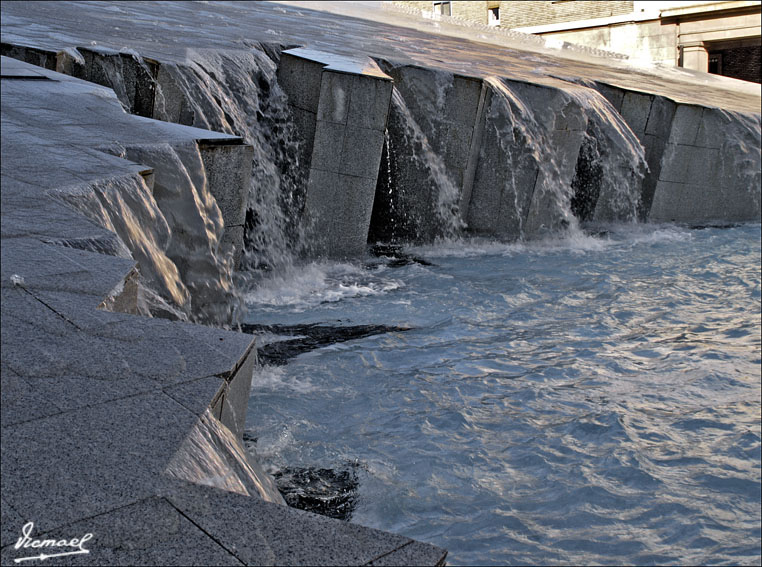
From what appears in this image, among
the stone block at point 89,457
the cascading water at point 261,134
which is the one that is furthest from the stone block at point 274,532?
the cascading water at point 261,134

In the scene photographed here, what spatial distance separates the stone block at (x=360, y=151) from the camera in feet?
24.2

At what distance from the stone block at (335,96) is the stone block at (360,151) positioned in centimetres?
16

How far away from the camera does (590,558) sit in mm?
3197

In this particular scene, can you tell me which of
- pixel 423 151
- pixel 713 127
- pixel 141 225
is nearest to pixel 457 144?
pixel 423 151

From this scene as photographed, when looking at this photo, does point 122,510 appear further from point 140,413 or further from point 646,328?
point 646,328

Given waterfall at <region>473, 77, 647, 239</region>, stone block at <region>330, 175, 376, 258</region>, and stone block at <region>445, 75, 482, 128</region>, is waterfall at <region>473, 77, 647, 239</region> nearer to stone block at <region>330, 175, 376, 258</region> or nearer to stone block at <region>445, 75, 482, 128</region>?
stone block at <region>445, 75, 482, 128</region>

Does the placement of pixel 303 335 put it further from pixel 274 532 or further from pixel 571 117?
pixel 571 117

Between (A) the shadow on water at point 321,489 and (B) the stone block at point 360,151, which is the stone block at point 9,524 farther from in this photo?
(B) the stone block at point 360,151

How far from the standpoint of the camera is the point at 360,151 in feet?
24.3

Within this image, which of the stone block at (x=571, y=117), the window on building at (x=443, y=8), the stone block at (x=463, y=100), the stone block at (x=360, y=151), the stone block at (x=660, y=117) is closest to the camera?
the stone block at (x=360, y=151)

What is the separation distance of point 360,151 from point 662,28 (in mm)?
21625

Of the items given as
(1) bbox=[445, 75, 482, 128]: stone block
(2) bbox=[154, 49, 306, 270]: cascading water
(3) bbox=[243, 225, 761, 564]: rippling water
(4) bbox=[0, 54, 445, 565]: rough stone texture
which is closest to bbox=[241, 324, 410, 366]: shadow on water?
(3) bbox=[243, 225, 761, 564]: rippling water

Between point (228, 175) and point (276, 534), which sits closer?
point (276, 534)

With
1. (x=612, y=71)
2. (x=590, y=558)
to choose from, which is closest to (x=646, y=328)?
(x=590, y=558)
